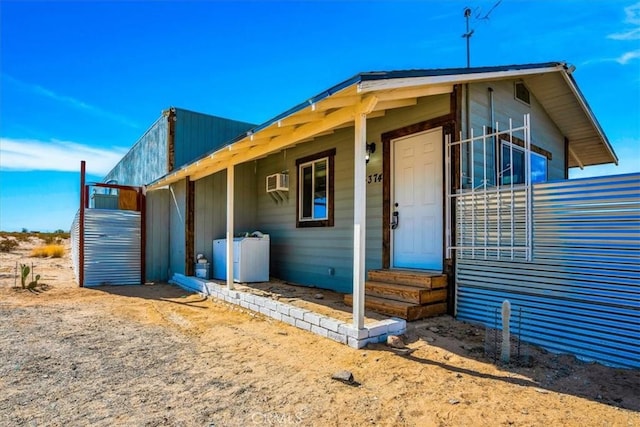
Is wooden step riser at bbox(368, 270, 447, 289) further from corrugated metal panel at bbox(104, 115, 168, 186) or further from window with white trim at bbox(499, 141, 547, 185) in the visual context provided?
corrugated metal panel at bbox(104, 115, 168, 186)

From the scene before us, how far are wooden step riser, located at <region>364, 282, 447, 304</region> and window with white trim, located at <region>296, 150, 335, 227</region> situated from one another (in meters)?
2.14

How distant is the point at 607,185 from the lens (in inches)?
139

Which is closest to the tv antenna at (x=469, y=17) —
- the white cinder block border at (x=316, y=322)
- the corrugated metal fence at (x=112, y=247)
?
the white cinder block border at (x=316, y=322)

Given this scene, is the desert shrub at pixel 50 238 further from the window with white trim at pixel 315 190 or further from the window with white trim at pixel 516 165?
the window with white trim at pixel 516 165

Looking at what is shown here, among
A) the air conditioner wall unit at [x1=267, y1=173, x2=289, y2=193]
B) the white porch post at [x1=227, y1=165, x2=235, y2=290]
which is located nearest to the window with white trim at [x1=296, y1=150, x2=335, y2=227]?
the air conditioner wall unit at [x1=267, y1=173, x2=289, y2=193]

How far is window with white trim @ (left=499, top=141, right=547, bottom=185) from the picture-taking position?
18.4 ft

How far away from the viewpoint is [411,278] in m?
4.75

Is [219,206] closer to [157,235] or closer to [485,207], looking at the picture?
[157,235]

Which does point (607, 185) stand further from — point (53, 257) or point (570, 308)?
point (53, 257)

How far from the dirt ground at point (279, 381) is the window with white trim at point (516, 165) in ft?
8.42

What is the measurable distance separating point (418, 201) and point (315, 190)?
8.58ft

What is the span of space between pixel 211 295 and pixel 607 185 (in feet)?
20.4

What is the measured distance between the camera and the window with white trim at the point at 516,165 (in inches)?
221

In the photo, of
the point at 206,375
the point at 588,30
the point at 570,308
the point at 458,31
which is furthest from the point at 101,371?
the point at 588,30
